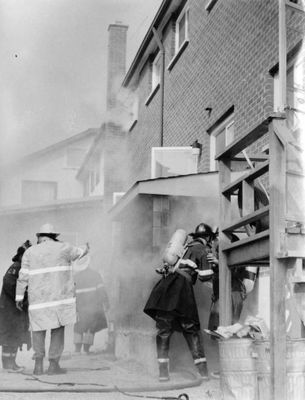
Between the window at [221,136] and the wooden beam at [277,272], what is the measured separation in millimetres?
4965

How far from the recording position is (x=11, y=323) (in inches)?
325

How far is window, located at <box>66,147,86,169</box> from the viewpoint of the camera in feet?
88.4

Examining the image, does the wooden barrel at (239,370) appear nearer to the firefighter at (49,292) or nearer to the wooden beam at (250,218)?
the wooden beam at (250,218)

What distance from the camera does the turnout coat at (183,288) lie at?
7086 millimetres

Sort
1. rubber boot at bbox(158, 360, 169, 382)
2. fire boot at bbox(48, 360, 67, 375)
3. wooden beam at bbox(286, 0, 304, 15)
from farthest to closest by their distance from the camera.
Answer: fire boot at bbox(48, 360, 67, 375), wooden beam at bbox(286, 0, 304, 15), rubber boot at bbox(158, 360, 169, 382)

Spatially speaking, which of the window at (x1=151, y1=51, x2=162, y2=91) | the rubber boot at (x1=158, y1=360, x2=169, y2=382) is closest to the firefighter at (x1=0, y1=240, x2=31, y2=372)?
the rubber boot at (x1=158, y1=360, x2=169, y2=382)

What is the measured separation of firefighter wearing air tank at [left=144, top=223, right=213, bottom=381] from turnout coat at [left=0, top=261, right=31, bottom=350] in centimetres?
187

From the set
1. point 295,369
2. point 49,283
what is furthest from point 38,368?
point 295,369

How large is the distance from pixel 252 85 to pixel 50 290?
12.0ft

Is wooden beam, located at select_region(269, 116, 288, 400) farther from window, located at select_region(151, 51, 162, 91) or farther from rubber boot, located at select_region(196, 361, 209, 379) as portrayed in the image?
window, located at select_region(151, 51, 162, 91)

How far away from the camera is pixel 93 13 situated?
9.55m

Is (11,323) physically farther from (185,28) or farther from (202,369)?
(185,28)

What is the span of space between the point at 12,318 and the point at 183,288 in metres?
2.37

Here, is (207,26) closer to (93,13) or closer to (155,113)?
(93,13)
